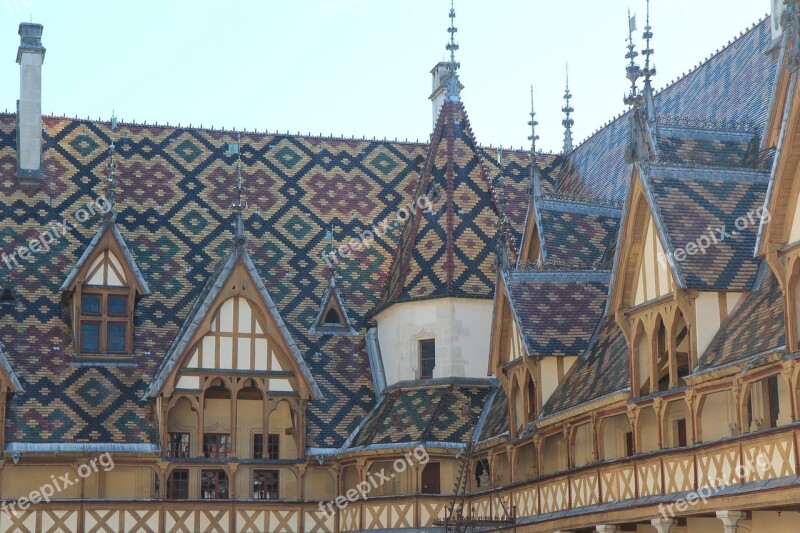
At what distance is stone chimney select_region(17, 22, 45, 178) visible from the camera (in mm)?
32500

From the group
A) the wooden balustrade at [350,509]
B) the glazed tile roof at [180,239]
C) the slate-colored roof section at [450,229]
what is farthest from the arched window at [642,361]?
the glazed tile roof at [180,239]

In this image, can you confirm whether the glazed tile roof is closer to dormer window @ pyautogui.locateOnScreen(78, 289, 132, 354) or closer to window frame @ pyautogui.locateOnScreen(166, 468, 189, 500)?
dormer window @ pyautogui.locateOnScreen(78, 289, 132, 354)

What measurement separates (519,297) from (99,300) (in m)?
8.46

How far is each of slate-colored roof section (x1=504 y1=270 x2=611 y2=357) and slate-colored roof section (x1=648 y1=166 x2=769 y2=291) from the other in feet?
13.9

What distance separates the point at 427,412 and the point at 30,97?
430 inches

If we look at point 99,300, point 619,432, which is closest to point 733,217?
point 619,432

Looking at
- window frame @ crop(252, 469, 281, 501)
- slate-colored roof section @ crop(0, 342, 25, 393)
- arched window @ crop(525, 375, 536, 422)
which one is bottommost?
window frame @ crop(252, 469, 281, 501)

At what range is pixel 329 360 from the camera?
1222 inches

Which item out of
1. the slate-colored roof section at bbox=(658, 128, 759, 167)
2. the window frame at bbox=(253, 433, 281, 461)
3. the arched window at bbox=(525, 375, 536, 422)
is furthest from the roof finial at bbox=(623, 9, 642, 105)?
the window frame at bbox=(253, 433, 281, 461)

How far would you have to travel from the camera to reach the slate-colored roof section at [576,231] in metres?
28.6

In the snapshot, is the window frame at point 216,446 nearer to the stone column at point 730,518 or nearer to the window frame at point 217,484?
the window frame at point 217,484

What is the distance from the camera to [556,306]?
1051 inches

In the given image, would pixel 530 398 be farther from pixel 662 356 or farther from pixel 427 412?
pixel 662 356

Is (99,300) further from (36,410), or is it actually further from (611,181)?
(611,181)
